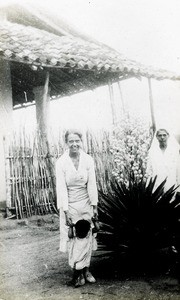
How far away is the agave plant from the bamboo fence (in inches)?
147

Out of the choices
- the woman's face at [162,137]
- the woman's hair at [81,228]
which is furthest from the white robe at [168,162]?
the woman's hair at [81,228]

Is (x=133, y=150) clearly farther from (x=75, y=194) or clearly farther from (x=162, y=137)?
(x=75, y=194)

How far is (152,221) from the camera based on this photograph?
151 inches

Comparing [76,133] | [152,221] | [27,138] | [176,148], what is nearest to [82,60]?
[27,138]

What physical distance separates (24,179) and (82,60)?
317cm

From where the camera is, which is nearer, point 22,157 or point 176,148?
point 176,148

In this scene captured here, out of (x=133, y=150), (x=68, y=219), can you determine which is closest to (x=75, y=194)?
(x=68, y=219)

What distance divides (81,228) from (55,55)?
532cm

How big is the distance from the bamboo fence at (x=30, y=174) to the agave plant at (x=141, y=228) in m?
3.72

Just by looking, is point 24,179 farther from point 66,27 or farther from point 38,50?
point 66,27

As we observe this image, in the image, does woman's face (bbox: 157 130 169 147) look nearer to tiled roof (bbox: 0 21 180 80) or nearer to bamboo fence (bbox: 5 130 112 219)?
bamboo fence (bbox: 5 130 112 219)

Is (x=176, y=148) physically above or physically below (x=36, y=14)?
below

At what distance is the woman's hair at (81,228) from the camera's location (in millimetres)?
3797

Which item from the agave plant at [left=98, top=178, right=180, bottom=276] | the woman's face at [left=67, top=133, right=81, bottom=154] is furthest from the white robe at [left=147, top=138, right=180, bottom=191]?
the woman's face at [left=67, top=133, right=81, bottom=154]
